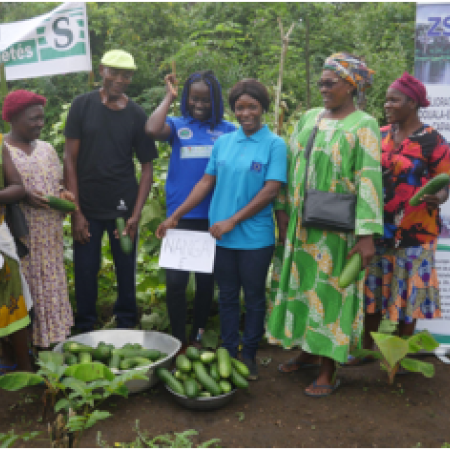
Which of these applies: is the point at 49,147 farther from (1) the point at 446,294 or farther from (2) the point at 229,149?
(1) the point at 446,294

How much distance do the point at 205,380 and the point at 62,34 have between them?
3.11m

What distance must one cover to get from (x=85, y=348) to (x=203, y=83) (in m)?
2.06

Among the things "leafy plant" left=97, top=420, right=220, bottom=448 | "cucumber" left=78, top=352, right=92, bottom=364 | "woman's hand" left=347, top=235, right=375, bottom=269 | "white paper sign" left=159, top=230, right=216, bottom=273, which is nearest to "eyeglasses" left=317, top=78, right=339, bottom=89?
"woman's hand" left=347, top=235, right=375, bottom=269

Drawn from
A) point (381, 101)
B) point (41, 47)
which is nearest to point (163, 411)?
point (41, 47)

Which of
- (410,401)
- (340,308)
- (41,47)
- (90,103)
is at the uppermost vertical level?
(41,47)

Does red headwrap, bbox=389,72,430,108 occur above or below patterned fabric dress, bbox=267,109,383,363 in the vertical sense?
above

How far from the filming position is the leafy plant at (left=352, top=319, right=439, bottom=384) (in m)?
3.35

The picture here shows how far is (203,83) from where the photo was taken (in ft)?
11.9

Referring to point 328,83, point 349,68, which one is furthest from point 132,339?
point 349,68

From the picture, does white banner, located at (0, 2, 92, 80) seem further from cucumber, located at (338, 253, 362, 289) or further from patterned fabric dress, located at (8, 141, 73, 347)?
cucumber, located at (338, 253, 362, 289)

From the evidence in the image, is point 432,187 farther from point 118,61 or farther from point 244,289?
point 118,61

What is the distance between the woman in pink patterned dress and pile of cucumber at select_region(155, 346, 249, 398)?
1.02 m

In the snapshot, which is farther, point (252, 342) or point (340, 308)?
point (252, 342)

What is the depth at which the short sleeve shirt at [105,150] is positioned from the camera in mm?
3758
